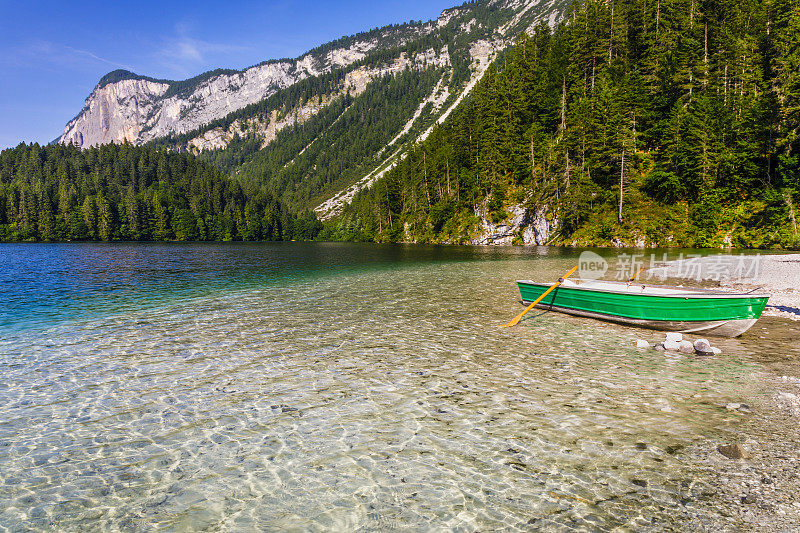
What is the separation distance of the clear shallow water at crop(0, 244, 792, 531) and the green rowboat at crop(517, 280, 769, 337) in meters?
0.74

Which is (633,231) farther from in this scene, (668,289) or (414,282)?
(668,289)

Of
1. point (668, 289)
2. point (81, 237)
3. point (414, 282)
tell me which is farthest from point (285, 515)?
point (81, 237)

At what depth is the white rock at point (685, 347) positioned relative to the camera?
1322cm

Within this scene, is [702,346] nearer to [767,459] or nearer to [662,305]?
[662,305]

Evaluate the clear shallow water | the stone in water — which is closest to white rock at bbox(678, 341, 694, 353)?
the clear shallow water

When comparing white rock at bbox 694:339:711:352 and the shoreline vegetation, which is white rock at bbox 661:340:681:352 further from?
the shoreline vegetation

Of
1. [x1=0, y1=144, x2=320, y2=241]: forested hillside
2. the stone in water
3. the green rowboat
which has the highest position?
[x1=0, y1=144, x2=320, y2=241]: forested hillside

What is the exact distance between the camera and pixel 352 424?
332 inches

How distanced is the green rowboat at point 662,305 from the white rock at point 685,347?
228 cm

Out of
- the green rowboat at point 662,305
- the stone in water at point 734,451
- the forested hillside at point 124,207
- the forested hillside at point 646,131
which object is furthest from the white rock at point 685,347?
the forested hillside at point 124,207

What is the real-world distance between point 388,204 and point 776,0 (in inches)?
3980

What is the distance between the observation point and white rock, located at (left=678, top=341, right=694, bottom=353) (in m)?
13.2

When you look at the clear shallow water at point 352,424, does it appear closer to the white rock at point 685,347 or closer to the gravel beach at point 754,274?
the white rock at point 685,347

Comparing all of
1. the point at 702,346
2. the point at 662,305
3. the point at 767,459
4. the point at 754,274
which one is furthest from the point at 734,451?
the point at 754,274
